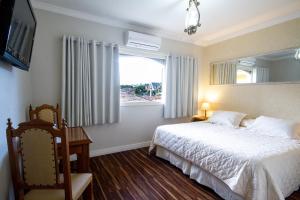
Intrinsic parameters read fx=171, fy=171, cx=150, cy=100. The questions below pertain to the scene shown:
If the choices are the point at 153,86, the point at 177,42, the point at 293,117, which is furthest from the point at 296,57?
the point at 153,86

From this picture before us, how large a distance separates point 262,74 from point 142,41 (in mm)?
2369

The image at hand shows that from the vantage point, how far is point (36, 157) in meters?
1.25

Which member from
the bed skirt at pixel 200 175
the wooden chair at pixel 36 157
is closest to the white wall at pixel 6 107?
the wooden chair at pixel 36 157

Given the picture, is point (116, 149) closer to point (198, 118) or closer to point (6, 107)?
point (198, 118)

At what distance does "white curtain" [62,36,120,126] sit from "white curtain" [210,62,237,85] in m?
2.38

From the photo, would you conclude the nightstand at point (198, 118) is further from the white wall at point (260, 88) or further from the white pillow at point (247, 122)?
the white pillow at point (247, 122)

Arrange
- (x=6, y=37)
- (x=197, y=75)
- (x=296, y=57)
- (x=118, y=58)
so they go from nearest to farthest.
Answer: (x=6, y=37)
(x=296, y=57)
(x=118, y=58)
(x=197, y=75)

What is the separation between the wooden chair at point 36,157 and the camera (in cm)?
122

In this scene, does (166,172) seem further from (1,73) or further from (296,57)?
(296,57)

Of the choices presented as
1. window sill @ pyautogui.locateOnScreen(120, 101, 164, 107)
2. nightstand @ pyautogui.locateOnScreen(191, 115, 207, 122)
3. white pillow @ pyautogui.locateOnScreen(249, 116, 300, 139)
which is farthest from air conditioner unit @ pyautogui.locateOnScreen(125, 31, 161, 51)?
white pillow @ pyautogui.locateOnScreen(249, 116, 300, 139)

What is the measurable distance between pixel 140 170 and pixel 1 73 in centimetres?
211

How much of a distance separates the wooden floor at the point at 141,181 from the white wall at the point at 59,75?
18.4 inches

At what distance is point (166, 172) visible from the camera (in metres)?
2.61

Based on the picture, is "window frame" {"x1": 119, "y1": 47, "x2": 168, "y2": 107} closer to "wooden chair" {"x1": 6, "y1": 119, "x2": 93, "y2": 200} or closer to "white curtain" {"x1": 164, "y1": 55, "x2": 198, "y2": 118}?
"white curtain" {"x1": 164, "y1": 55, "x2": 198, "y2": 118}
